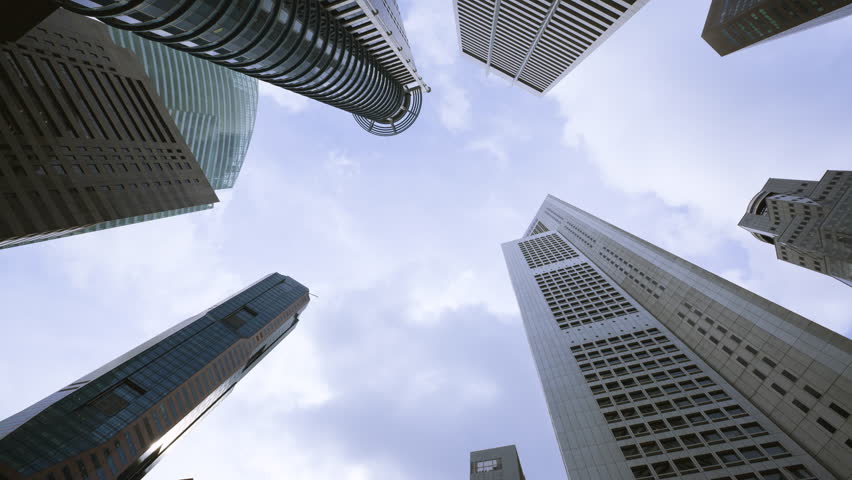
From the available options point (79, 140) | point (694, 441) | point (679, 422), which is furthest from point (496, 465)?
point (79, 140)

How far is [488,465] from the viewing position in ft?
166

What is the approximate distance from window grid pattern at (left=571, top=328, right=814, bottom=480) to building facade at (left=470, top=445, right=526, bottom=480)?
14684 mm

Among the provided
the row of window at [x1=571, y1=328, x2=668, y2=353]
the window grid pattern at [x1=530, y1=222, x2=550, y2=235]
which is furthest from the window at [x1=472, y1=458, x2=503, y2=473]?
the window grid pattern at [x1=530, y1=222, x2=550, y2=235]

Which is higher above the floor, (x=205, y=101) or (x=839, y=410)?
(x=205, y=101)

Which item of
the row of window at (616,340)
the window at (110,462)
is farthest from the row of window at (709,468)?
the window at (110,462)

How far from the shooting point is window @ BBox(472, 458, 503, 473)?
162ft

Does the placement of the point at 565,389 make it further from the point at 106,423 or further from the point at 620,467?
the point at 106,423

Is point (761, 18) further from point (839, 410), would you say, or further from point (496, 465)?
point (496, 465)

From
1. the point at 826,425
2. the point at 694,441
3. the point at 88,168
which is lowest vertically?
the point at 694,441

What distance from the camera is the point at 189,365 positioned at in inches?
3516

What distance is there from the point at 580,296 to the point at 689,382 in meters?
29.6

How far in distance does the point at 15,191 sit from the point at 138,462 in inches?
2423

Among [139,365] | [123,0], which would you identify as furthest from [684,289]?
[139,365]

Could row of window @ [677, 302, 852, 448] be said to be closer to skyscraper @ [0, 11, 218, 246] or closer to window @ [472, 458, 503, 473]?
window @ [472, 458, 503, 473]
